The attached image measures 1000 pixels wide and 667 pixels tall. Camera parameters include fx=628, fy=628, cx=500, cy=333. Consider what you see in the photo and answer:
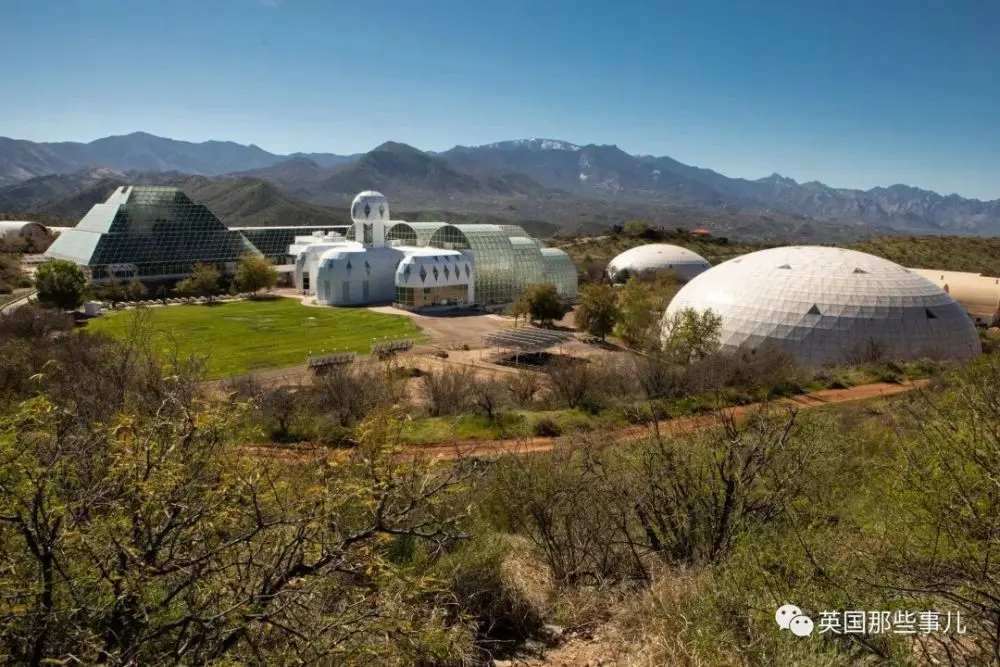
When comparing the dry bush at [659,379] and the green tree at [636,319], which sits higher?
the green tree at [636,319]

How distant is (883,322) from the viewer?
35.2 meters

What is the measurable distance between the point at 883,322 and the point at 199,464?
125 ft

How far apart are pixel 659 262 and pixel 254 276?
1846 inches

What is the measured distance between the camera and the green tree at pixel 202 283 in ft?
206

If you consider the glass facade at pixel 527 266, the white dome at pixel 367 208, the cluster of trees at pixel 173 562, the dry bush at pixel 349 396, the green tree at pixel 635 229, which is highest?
the green tree at pixel 635 229

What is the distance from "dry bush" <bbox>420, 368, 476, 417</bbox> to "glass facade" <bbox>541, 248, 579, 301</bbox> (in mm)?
38905

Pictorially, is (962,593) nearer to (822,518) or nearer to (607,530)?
(822,518)

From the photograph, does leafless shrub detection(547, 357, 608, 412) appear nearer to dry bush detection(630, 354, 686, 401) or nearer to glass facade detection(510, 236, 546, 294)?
dry bush detection(630, 354, 686, 401)

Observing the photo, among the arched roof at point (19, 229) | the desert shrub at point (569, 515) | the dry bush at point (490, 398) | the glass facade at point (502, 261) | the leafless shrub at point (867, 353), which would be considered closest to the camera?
the desert shrub at point (569, 515)

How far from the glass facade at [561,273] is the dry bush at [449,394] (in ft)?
128

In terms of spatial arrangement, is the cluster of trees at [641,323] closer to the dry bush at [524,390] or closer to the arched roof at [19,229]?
the dry bush at [524,390]

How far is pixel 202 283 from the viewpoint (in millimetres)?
63000

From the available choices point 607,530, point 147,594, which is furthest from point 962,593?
point 147,594

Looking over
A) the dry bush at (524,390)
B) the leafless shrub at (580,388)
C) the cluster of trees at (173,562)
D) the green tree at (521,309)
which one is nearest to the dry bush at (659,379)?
the leafless shrub at (580,388)
